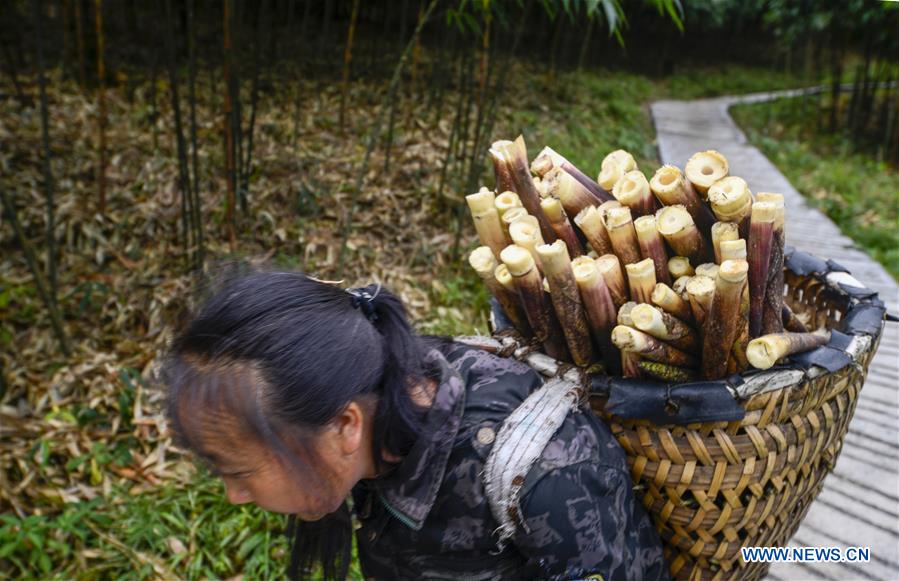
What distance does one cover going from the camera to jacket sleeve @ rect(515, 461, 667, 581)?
1004mm

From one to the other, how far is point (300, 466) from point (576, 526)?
1.40 feet

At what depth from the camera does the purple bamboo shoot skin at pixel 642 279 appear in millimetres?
1139

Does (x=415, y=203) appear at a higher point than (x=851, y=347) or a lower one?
lower

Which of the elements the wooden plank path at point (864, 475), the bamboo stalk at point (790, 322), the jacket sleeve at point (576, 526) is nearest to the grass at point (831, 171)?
the wooden plank path at point (864, 475)

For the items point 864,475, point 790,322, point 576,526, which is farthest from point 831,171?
point 576,526

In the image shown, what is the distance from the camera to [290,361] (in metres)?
0.95

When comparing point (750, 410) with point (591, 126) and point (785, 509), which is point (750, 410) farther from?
point (591, 126)

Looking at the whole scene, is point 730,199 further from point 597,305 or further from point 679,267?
point 597,305

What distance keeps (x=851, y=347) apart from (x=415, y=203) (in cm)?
337

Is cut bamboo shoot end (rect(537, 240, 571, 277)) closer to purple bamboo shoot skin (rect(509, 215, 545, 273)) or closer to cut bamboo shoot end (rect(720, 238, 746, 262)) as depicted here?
purple bamboo shoot skin (rect(509, 215, 545, 273))

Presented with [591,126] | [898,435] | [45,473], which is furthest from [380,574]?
[591,126]

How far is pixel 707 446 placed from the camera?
1.12 meters

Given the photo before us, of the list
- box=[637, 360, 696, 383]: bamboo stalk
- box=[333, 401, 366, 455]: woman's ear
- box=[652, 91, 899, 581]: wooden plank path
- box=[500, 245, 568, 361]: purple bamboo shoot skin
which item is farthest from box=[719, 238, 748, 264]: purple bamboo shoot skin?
box=[652, 91, 899, 581]: wooden plank path

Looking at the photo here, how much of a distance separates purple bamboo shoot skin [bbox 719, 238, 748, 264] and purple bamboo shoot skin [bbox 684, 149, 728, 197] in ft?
→ 0.44
